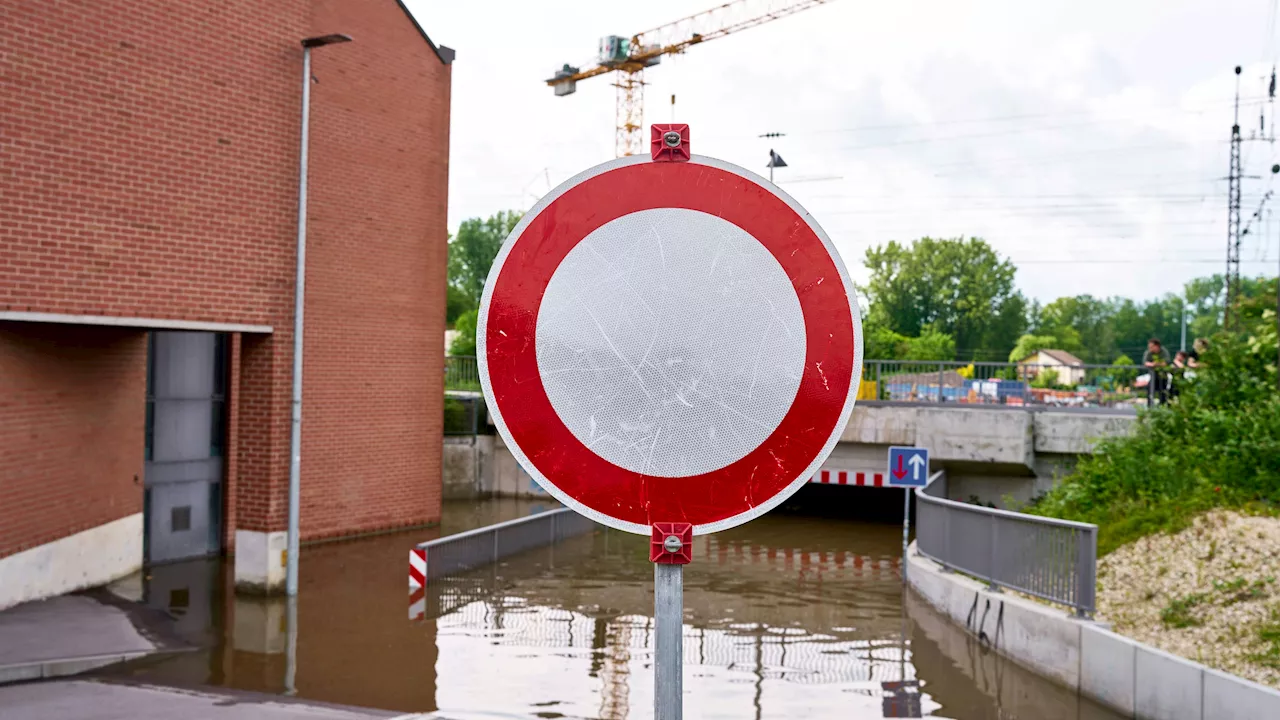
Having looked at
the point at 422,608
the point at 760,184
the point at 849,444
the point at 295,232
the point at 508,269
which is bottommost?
the point at 422,608

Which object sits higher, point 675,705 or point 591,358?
point 591,358

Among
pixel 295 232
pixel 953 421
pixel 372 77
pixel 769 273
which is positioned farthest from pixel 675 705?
pixel 953 421

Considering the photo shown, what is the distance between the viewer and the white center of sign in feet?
6.53

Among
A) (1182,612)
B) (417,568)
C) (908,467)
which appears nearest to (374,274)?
(417,568)

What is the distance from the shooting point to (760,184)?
2.09 m

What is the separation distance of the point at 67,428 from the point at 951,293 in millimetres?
94362

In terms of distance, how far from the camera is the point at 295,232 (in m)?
15.0

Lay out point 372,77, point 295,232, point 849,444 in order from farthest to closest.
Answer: point 849,444 < point 372,77 < point 295,232

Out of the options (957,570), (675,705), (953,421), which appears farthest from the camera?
(953,421)

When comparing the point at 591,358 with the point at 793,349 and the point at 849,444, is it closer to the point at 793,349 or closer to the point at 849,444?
the point at 793,349

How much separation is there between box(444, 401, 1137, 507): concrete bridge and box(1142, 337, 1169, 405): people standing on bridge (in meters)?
0.88

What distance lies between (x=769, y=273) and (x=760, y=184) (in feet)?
0.58

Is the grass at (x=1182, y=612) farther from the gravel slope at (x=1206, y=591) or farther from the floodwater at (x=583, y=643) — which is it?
the floodwater at (x=583, y=643)

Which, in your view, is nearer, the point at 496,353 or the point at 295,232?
the point at 496,353
